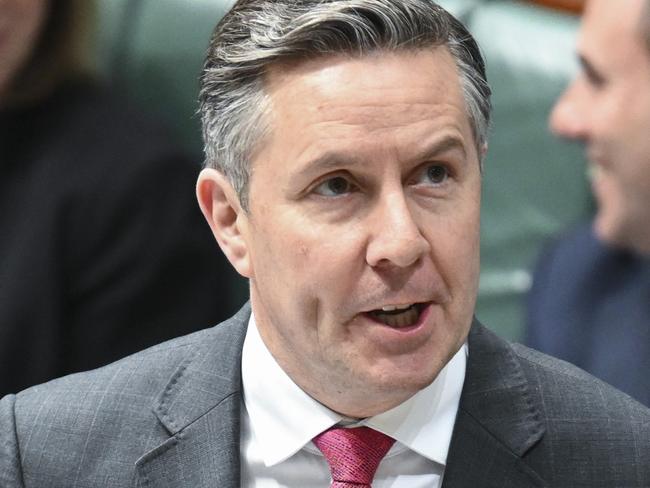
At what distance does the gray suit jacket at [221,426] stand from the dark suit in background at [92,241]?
0.64 meters

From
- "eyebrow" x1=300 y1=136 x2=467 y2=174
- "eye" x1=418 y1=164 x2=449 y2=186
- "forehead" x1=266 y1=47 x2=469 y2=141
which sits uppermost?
"forehead" x1=266 y1=47 x2=469 y2=141

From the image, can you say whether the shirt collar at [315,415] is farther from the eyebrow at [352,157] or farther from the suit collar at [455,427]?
the eyebrow at [352,157]

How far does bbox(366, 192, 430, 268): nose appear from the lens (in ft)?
4.99

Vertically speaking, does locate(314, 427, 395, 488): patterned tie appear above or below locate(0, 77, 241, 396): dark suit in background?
above

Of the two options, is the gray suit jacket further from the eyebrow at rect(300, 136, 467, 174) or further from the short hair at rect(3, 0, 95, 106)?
the short hair at rect(3, 0, 95, 106)

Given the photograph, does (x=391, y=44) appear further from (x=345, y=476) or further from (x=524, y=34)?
(x=524, y=34)

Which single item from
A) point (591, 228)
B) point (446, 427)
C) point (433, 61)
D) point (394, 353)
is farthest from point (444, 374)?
point (591, 228)

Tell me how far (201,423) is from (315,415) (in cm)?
14

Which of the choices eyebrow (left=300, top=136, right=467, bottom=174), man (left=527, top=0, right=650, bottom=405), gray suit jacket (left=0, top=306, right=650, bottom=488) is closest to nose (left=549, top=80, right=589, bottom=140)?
man (left=527, top=0, right=650, bottom=405)

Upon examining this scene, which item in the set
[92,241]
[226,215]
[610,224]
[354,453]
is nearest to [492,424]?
[354,453]

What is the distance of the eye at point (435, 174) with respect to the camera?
1.59m

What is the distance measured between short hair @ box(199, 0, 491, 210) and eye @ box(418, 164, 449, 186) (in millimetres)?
75

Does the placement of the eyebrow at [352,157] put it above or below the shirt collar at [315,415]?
above

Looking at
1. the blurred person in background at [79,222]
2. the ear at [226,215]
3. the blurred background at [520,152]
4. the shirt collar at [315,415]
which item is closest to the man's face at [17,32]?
the blurred person in background at [79,222]
